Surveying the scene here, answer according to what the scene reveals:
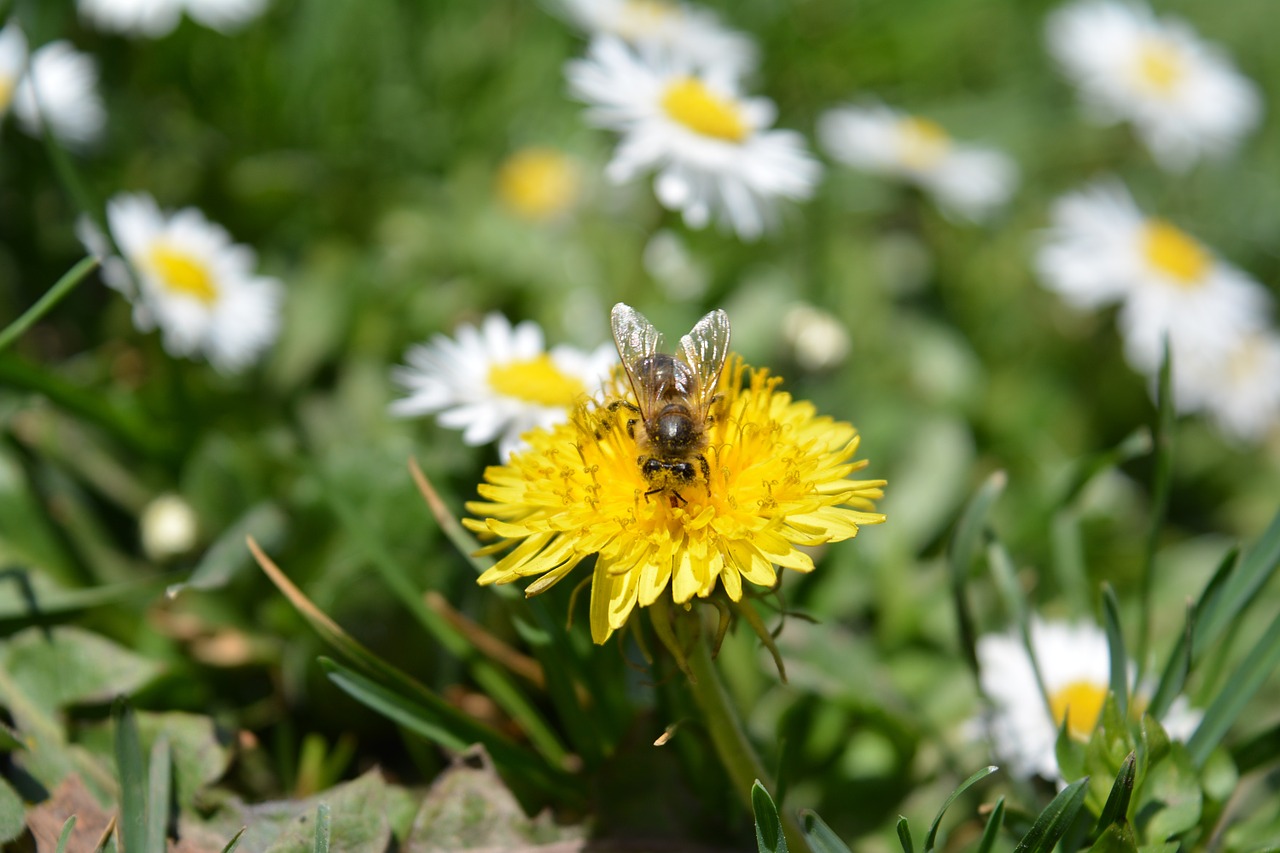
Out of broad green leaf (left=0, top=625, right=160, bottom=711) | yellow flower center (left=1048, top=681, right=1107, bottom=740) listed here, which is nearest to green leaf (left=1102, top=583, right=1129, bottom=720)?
yellow flower center (left=1048, top=681, right=1107, bottom=740)

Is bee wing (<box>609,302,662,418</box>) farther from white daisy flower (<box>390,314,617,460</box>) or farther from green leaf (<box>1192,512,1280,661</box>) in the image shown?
green leaf (<box>1192,512,1280,661</box>)

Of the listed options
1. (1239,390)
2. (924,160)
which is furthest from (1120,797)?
(924,160)

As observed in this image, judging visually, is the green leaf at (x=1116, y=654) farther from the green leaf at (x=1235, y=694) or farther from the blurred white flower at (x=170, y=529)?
the blurred white flower at (x=170, y=529)

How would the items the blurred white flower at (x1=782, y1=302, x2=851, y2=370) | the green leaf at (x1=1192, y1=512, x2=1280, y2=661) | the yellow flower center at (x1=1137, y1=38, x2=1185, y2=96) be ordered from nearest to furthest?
1. the green leaf at (x1=1192, y1=512, x2=1280, y2=661)
2. the blurred white flower at (x1=782, y1=302, x2=851, y2=370)
3. the yellow flower center at (x1=1137, y1=38, x2=1185, y2=96)

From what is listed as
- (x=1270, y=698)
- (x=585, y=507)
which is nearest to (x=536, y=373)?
(x=585, y=507)

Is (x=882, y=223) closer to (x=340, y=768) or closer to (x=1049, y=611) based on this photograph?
(x=1049, y=611)

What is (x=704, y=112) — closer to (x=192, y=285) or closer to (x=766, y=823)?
(x=192, y=285)
